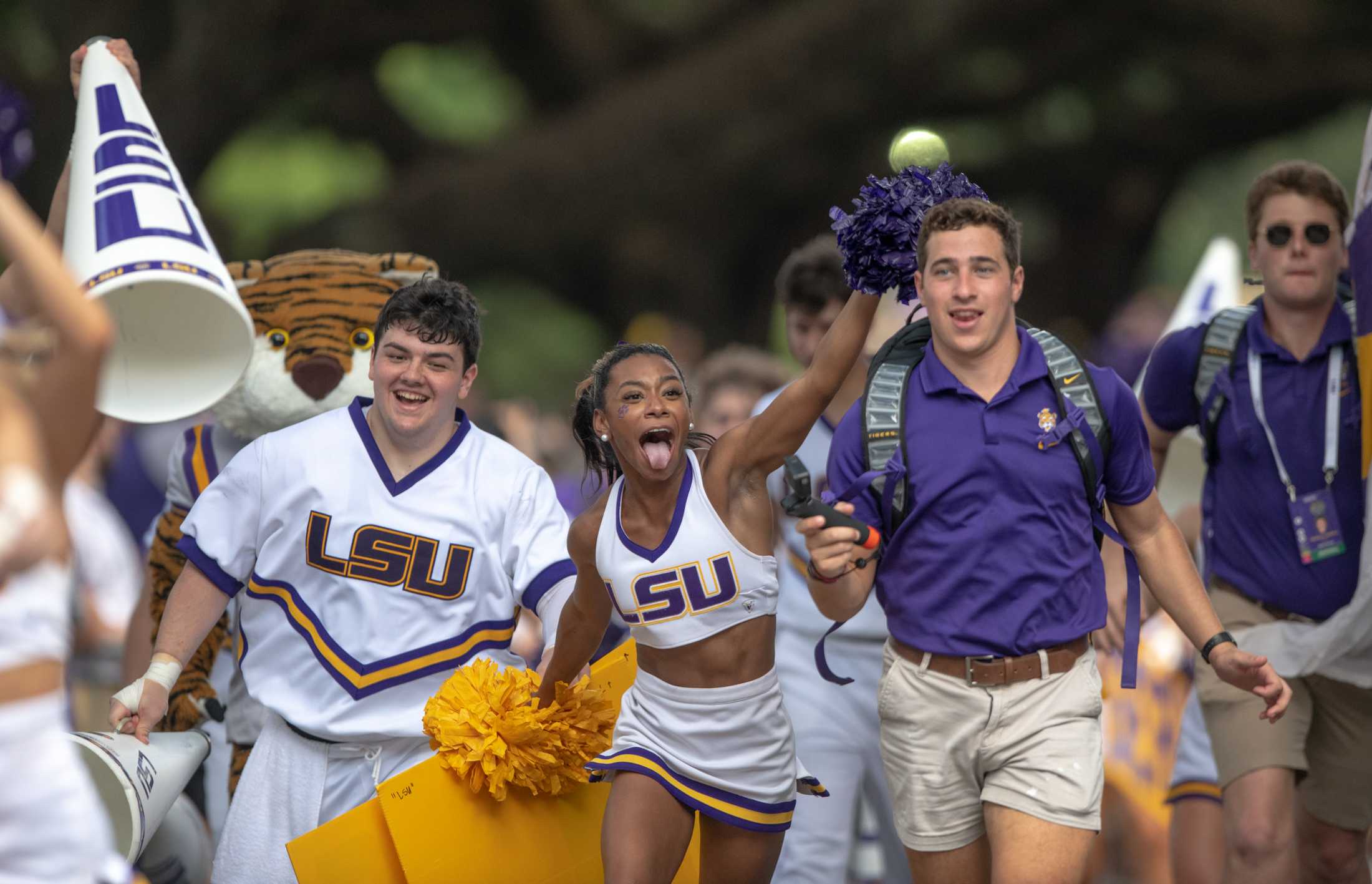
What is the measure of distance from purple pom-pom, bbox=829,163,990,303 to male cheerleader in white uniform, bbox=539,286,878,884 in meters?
0.23

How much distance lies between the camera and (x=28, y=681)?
3164mm

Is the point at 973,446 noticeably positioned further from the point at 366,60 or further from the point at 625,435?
the point at 366,60

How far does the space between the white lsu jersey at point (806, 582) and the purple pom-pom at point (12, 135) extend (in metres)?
2.64

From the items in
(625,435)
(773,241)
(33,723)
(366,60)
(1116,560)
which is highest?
(366,60)

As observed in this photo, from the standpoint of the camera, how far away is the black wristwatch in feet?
15.4

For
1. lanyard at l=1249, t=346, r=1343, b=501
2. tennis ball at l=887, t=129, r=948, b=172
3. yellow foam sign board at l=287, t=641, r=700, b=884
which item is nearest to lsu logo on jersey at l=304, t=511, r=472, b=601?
Answer: yellow foam sign board at l=287, t=641, r=700, b=884

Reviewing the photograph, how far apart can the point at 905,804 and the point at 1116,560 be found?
125cm

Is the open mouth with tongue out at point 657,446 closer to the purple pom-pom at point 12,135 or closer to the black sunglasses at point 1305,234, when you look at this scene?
the black sunglasses at point 1305,234

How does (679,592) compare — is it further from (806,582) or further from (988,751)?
(806,582)

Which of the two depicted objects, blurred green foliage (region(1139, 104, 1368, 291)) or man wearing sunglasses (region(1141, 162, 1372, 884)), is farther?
blurred green foliage (region(1139, 104, 1368, 291))

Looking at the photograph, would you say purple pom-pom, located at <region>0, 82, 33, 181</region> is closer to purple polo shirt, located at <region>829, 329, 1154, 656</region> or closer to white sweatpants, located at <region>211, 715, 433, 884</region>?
white sweatpants, located at <region>211, 715, 433, 884</region>

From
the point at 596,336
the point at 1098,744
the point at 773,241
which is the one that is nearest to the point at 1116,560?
the point at 1098,744

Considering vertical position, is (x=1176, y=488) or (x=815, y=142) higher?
(x=815, y=142)

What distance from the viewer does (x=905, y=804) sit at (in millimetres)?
4633
